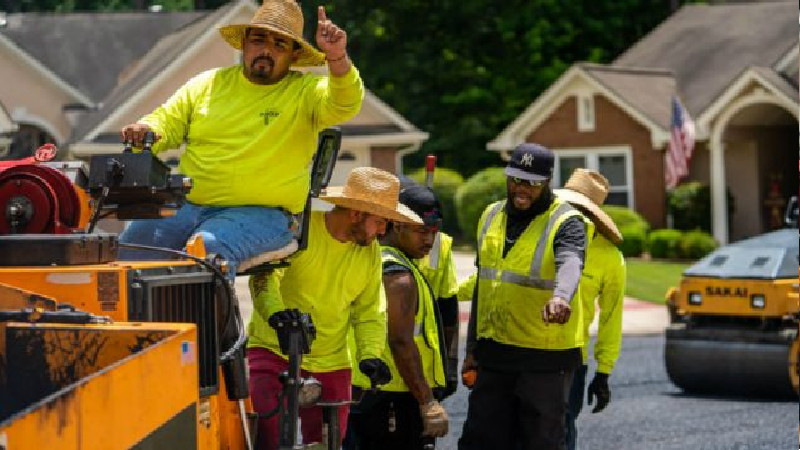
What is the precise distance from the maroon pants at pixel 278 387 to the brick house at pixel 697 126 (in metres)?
34.5

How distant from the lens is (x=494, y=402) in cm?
981

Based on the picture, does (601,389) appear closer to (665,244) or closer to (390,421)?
(390,421)

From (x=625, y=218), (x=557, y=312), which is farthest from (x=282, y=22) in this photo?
(x=625, y=218)

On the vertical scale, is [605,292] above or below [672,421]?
above

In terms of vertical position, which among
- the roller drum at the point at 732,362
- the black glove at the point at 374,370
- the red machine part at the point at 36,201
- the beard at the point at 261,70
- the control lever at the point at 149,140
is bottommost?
the roller drum at the point at 732,362

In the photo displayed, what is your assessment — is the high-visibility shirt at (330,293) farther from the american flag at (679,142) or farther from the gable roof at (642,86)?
the gable roof at (642,86)

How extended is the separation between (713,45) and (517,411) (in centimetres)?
3860

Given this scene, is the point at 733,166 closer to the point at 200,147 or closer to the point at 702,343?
the point at 702,343

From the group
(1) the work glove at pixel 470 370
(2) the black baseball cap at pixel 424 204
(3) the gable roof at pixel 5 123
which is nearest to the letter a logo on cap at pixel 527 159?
(2) the black baseball cap at pixel 424 204

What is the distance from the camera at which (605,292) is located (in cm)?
1142

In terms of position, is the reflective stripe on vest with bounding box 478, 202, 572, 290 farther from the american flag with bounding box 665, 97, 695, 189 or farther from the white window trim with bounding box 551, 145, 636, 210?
the white window trim with bounding box 551, 145, 636, 210

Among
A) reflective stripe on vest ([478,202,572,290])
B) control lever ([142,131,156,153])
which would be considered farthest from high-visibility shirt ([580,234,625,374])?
control lever ([142,131,156,153])

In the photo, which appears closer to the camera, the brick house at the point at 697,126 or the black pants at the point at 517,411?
the black pants at the point at 517,411

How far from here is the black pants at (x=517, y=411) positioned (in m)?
9.59
